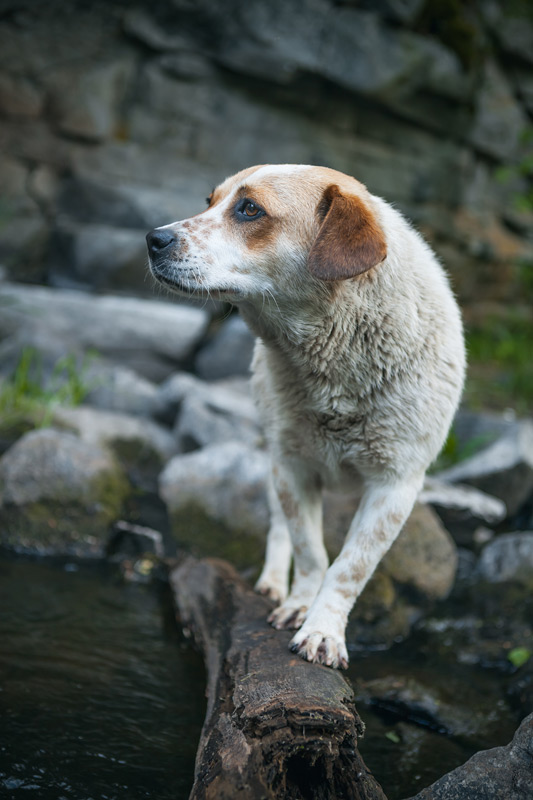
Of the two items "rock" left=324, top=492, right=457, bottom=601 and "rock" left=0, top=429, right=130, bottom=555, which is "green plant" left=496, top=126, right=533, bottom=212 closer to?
"rock" left=324, top=492, right=457, bottom=601

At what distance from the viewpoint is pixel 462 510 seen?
5.38m

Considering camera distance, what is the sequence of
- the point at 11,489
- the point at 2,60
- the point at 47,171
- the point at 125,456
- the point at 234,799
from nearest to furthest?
the point at 234,799 → the point at 11,489 → the point at 125,456 → the point at 2,60 → the point at 47,171

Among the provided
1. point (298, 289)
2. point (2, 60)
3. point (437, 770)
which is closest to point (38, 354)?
point (2, 60)

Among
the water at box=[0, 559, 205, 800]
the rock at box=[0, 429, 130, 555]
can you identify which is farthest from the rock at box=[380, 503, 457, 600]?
the rock at box=[0, 429, 130, 555]

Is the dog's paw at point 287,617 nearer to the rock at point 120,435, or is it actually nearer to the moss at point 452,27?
the rock at point 120,435

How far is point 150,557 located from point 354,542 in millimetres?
2186

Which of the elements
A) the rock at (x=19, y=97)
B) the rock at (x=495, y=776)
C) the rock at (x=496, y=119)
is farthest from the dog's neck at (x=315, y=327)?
the rock at (x=496, y=119)

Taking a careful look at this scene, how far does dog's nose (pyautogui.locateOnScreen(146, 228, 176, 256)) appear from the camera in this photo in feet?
10.2

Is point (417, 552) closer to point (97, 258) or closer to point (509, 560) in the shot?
point (509, 560)

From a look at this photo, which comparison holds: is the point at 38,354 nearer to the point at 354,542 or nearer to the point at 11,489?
the point at 11,489

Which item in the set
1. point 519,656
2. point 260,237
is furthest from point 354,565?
point 519,656

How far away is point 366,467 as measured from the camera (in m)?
3.26

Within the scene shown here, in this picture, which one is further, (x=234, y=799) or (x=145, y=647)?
(x=145, y=647)

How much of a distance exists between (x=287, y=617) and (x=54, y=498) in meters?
2.17
